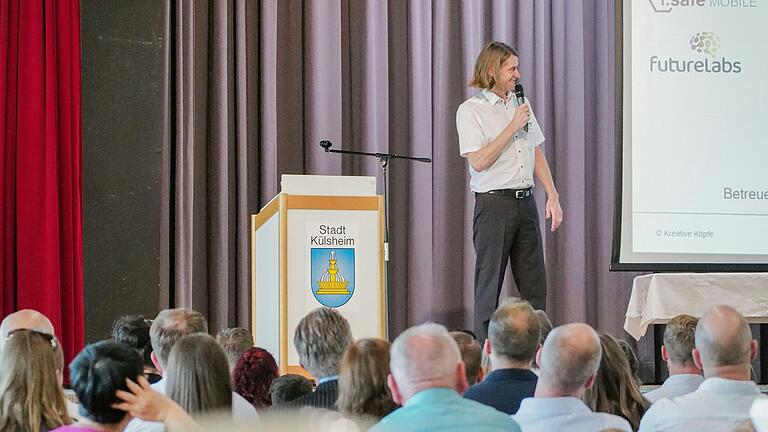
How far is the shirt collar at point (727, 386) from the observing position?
277 centimetres

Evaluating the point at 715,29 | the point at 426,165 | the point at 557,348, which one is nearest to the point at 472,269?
the point at 426,165

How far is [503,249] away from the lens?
16.4ft

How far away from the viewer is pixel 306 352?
10.2ft

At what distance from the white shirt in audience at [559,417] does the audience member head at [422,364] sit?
293mm

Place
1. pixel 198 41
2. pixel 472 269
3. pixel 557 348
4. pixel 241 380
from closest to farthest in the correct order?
pixel 557 348 → pixel 241 380 → pixel 198 41 → pixel 472 269

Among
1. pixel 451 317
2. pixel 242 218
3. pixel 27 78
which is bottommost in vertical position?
pixel 451 317

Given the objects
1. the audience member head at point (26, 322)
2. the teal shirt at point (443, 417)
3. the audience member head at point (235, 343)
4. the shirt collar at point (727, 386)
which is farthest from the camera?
the audience member head at point (235, 343)

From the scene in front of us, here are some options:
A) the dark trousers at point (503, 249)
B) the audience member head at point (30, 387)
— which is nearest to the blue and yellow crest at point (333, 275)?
the dark trousers at point (503, 249)

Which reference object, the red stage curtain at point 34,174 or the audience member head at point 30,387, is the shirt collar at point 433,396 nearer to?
the audience member head at point 30,387

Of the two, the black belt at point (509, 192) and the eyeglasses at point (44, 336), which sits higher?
the black belt at point (509, 192)

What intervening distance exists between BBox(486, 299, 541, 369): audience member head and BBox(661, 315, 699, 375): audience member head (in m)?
0.59

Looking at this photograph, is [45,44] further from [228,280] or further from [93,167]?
[228,280]

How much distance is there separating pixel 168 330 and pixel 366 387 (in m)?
1.04

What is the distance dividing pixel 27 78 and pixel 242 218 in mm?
1465
